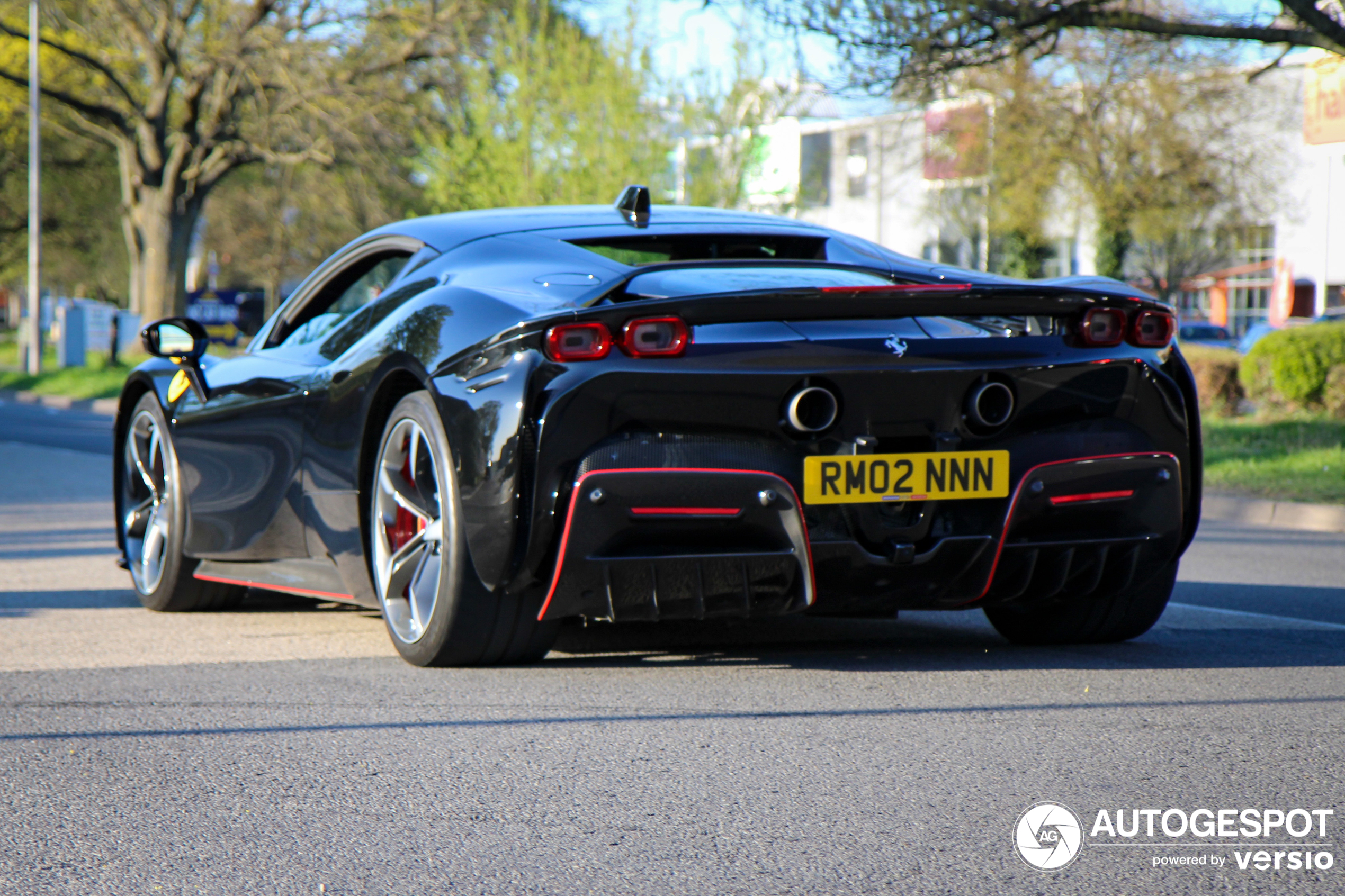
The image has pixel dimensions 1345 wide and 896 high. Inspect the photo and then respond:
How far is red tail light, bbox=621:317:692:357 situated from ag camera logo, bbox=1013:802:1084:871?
4.54 feet

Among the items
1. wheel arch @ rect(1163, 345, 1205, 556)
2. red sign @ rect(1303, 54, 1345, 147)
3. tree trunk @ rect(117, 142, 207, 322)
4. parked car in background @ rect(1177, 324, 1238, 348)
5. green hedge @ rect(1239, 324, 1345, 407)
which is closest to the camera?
wheel arch @ rect(1163, 345, 1205, 556)

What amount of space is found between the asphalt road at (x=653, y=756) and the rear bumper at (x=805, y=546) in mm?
251

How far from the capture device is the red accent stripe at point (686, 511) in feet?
11.8

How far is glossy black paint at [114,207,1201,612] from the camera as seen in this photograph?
142 inches

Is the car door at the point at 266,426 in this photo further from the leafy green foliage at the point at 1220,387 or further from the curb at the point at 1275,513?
the leafy green foliage at the point at 1220,387

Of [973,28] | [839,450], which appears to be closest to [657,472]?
[839,450]

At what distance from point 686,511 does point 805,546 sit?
31 centimetres

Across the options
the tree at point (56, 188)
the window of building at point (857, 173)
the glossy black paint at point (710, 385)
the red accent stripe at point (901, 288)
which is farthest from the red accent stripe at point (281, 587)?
the window of building at point (857, 173)

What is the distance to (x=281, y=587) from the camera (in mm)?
4789

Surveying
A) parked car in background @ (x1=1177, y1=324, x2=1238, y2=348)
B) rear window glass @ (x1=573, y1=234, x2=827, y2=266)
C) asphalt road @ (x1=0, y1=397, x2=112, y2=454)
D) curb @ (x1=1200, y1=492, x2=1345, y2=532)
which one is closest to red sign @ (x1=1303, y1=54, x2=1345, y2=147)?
curb @ (x1=1200, y1=492, x2=1345, y2=532)

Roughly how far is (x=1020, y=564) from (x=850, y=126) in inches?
1701

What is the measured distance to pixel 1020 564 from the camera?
154 inches

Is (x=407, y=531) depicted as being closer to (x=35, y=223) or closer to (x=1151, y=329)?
(x=1151, y=329)

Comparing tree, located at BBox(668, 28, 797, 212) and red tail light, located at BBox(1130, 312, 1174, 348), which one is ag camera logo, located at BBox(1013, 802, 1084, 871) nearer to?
red tail light, located at BBox(1130, 312, 1174, 348)
